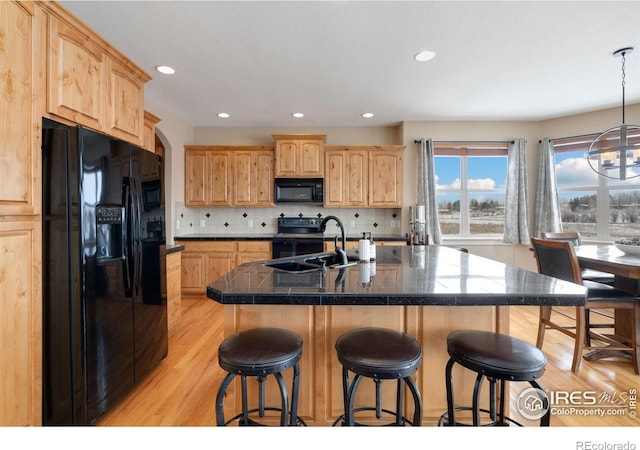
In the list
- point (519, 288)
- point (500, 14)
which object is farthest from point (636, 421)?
point (500, 14)

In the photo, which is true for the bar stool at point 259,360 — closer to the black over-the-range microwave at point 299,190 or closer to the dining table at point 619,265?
the dining table at point 619,265

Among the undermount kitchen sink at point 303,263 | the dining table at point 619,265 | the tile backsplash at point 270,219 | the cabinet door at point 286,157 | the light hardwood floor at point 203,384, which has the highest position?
the cabinet door at point 286,157

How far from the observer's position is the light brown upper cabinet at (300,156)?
13.9 ft

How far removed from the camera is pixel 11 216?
130 centimetres

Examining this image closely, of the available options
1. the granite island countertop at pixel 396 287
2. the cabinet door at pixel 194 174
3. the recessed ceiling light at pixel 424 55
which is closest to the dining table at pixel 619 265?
the granite island countertop at pixel 396 287

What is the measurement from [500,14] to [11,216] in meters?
3.18

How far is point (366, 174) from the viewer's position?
14.2ft

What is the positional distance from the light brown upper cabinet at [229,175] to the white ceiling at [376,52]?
2.28ft

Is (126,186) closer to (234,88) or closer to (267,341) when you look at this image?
(267,341)

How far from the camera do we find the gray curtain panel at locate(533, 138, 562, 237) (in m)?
4.09

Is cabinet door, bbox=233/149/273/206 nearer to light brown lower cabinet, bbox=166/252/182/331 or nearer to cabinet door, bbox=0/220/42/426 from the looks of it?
light brown lower cabinet, bbox=166/252/182/331

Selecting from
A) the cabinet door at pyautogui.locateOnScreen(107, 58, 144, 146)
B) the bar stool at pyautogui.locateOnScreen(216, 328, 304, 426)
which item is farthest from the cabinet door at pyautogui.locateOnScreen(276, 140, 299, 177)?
the bar stool at pyautogui.locateOnScreen(216, 328, 304, 426)

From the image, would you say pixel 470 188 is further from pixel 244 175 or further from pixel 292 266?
pixel 292 266

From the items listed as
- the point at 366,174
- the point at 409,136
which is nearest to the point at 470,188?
the point at 409,136
